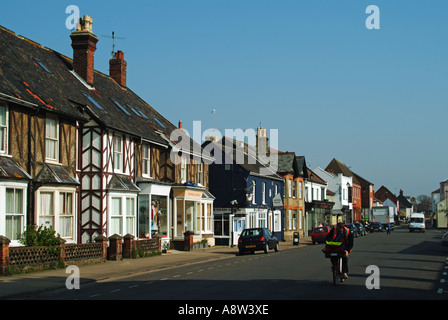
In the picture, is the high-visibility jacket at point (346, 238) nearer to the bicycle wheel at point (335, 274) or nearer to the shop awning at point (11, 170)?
the bicycle wheel at point (335, 274)

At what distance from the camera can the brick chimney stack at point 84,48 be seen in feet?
109

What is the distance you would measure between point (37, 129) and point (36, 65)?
17.9ft

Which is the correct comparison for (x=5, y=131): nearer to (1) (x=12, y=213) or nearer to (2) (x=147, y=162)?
(1) (x=12, y=213)

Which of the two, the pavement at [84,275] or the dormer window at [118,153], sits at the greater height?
the dormer window at [118,153]

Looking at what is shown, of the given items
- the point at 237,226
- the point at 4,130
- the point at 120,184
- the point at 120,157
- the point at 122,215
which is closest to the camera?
the point at 4,130

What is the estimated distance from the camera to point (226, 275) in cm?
2039

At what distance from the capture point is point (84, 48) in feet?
110

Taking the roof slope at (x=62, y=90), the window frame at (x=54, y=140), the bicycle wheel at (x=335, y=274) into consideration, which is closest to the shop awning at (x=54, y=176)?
the window frame at (x=54, y=140)

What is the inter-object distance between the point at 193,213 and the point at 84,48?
12921mm

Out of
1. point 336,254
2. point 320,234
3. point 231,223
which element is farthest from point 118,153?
point 320,234

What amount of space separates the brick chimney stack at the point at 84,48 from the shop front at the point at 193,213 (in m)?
8.95

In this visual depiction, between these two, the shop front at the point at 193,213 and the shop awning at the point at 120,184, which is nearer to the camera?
the shop awning at the point at 120,184
